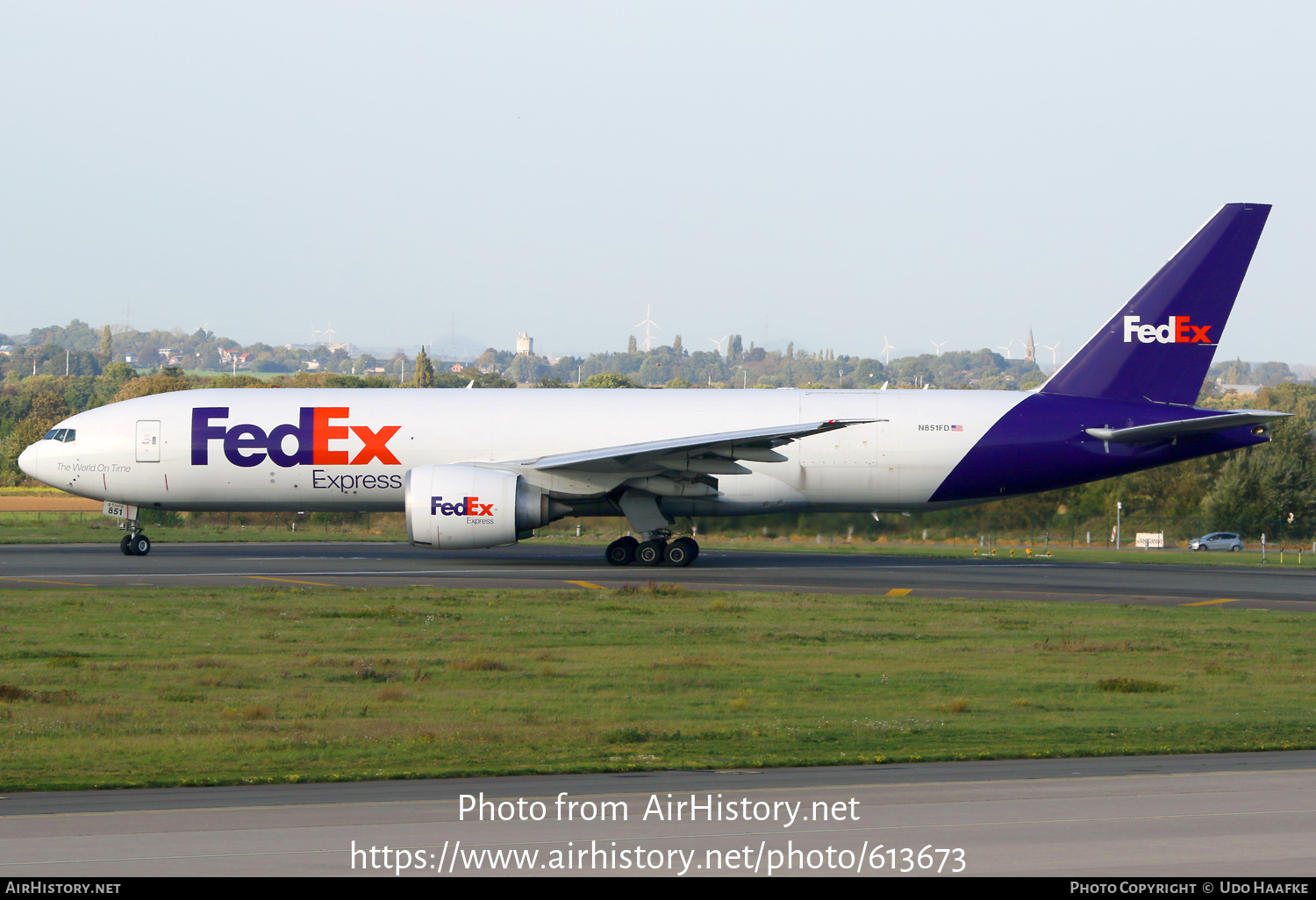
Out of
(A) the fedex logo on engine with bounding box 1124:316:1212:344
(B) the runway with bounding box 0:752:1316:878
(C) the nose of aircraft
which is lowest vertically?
(B) the runway with bounding box 0:752:1316:878

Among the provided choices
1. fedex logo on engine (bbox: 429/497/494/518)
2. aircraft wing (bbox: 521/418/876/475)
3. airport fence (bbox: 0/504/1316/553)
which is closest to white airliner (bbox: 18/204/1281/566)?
aircraft wing (bbox: 521/418/876/475)

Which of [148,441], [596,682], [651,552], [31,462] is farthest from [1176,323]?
[31,462]

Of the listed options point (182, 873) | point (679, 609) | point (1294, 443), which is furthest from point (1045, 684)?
point (1294, 443)

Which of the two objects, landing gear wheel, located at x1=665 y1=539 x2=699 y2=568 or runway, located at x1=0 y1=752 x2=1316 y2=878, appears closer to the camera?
runway, located at x1=0 y1=752 x2=1316 y2=878

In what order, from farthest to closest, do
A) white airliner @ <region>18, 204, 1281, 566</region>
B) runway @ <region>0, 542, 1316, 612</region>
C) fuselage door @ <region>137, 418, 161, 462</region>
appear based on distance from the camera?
fuselage door @ <region>137, 418, 161, 462</region> < white airliner @ <region>18, 204, 1281, 566</region> < runway @ <region>0, 542, 1316, 612</region>

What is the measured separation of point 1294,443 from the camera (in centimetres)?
7025

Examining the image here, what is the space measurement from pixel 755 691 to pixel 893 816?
23.3 ft

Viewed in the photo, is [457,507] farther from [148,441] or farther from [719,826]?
[719,826]

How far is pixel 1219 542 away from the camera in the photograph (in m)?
54.0

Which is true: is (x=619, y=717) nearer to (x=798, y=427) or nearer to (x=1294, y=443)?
(x=798, y=427)

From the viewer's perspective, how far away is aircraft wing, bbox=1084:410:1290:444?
32.2 m

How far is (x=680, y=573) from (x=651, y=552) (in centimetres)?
178

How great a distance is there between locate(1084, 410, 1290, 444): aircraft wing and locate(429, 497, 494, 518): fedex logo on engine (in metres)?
16.4

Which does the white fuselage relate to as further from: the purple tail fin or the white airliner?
the purple tail fin
